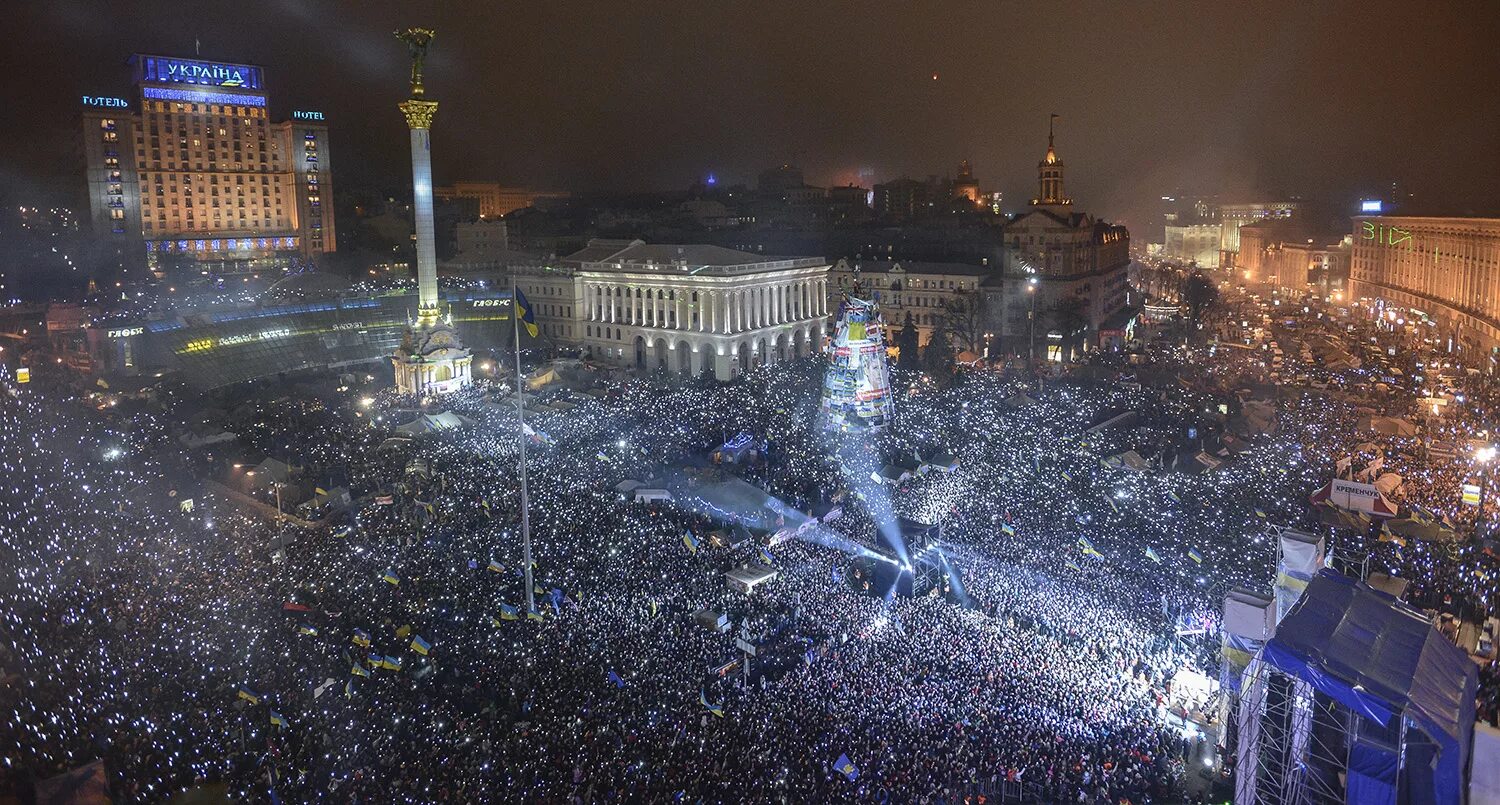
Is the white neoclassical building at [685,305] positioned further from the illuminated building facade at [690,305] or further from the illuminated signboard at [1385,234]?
the illuminated signboard at [1385,234]

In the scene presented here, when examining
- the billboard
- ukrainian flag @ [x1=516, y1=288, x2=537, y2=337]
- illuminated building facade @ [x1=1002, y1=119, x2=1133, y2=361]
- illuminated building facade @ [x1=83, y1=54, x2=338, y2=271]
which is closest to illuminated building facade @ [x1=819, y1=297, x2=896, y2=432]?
ukrainian flag @ [x1=516, y1=288, x2=537, y2=337]

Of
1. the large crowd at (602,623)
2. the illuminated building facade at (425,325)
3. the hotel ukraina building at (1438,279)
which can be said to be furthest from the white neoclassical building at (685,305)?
the hotel ukraina building at (1438,279)

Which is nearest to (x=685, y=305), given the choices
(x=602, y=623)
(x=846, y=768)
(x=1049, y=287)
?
(x=1049, y=287)

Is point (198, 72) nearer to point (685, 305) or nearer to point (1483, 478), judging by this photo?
point (685, 305)

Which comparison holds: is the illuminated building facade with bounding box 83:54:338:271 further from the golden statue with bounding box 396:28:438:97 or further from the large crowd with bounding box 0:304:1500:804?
the large crowd with bounding box 0:304:1500:804

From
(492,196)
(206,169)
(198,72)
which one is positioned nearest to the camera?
(198,72)

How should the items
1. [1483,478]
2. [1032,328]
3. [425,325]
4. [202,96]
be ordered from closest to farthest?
[1483,478], [425,325], [1032,328], [202,96]
